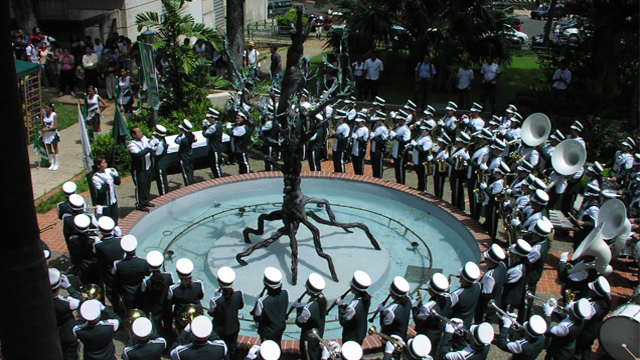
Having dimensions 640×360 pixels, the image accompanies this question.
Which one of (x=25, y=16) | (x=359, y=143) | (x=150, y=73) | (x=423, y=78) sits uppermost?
(x=25, y=16)

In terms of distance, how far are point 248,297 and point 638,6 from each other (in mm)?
13521

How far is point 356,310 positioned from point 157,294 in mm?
2497

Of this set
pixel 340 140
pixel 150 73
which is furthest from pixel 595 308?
pixel 150 73

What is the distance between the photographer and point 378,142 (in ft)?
40.8

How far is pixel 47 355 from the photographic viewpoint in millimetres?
3199

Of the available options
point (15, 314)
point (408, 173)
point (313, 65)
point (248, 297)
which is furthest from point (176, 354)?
point (313, 65)

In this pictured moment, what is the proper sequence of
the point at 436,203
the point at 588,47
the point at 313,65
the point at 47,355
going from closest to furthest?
the point at 47,355 < the point at 436,203 < the point at 588,47 < the point at 313,65

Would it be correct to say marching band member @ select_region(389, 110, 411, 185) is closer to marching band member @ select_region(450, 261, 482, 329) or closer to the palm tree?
marching band member @ select_region(450, 261, 482, 329)

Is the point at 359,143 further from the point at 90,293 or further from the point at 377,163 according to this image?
the point at 90,293

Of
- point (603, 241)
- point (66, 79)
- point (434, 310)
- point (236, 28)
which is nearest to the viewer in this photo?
point (434, 310)

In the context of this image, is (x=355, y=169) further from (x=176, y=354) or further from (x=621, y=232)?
(x=176, y=354)

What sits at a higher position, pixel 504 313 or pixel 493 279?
pixel 493 279

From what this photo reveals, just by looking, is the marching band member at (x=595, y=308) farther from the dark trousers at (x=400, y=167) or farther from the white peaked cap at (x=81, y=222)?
the white peaked cap at (x=81, y=222)

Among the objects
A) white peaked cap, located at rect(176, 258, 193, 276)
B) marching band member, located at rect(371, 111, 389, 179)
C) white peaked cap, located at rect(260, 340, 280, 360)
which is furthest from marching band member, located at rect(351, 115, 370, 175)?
white peaked cap, located at rect(260, 340, 280, 360)
